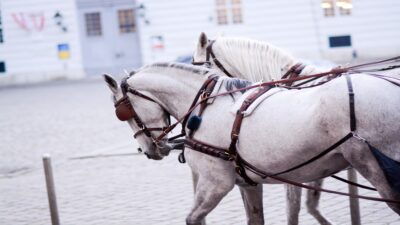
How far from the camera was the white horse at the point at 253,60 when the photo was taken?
679cm

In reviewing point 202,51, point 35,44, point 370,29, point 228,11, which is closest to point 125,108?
point 202,51

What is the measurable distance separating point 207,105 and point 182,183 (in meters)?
5.15

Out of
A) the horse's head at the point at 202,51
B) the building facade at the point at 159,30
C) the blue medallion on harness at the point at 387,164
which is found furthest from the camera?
the building facade at the point at 159,30

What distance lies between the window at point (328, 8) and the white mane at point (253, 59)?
104ft

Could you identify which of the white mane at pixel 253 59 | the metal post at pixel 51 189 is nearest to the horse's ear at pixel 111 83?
the white mane at pixel 253 59

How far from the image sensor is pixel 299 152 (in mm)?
5145

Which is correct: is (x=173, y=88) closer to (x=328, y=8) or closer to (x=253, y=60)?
(x=253, y=60)

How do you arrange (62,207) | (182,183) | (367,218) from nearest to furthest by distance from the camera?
1. (367,218)
2. (62,207)
3. (182,183)

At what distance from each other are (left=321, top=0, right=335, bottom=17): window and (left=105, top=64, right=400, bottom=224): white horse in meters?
32.7

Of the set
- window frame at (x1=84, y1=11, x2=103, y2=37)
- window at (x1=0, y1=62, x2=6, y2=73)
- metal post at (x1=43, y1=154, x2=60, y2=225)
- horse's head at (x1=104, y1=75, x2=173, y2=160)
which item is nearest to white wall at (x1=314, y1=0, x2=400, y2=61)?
window frame at (x1=84, y1=11, x2=103, y2=37)

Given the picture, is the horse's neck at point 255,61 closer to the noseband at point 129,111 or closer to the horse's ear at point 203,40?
the horse's ear at point 203,40

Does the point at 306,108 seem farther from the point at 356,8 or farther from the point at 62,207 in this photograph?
the point at 356,8

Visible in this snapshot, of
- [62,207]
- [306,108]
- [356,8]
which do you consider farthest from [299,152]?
[356,8]

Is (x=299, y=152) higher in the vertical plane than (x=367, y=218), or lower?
higher
